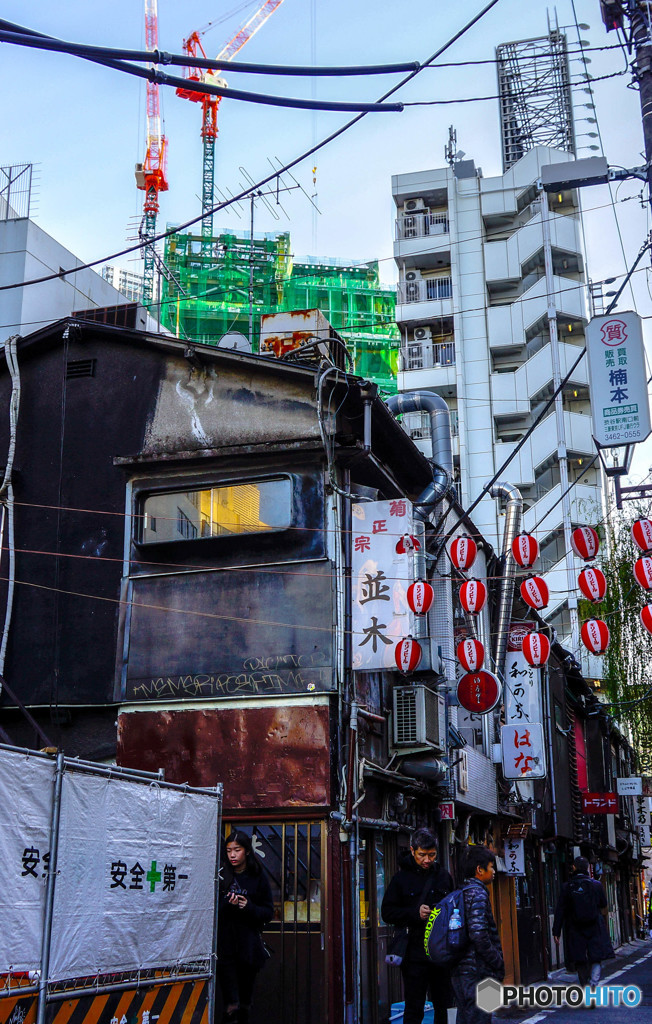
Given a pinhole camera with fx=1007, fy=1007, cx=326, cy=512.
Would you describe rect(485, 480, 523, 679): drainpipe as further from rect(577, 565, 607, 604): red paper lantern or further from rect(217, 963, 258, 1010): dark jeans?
rect(217, 963, 258, 1010): dark jeans

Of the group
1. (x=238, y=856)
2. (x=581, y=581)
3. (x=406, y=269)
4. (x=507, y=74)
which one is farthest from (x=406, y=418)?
(x=238, y=856)

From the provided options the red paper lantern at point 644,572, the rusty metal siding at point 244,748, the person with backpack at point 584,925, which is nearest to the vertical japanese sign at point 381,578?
the rusty metal siding at point 244,748

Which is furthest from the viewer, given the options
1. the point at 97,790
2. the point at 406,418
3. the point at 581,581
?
the point at 406,418

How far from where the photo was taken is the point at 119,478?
1574 centimetres

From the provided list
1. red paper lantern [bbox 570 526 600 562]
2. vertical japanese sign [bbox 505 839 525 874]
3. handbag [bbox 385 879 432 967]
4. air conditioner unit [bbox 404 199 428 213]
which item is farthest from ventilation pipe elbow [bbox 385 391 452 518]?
air conditioner unit [bbox 404 199 428 213]

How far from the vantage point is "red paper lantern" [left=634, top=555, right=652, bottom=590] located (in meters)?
18.5

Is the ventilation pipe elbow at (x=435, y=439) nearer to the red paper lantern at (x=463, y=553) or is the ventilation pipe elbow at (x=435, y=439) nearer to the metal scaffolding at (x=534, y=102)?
the red paper lantern at (x=463, y=553)

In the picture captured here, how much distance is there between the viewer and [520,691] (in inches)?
891

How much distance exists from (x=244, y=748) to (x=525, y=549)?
8.84 metres

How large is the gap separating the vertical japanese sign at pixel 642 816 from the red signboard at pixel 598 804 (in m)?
21.4

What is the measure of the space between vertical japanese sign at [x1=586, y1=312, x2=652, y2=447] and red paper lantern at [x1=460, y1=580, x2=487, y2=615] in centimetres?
369

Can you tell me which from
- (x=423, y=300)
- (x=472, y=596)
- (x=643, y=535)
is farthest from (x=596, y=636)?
(x=423, y=300)

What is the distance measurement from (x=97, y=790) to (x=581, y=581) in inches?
533

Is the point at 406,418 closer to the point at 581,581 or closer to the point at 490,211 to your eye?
the point at 490,211
